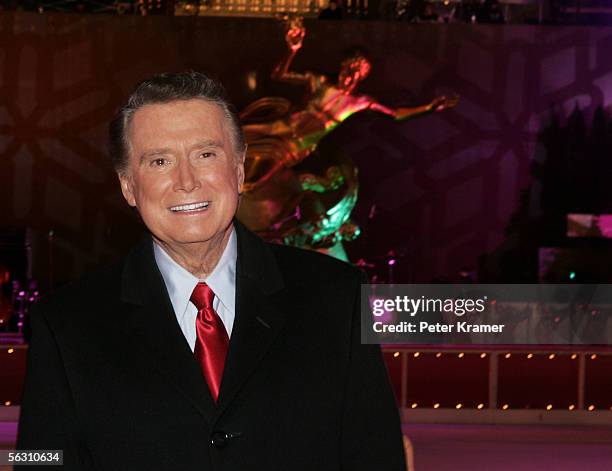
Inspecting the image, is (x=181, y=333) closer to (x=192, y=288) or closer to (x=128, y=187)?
(x=192, y=288)

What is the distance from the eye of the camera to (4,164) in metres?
11.2

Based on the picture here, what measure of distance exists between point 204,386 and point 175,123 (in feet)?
1.07

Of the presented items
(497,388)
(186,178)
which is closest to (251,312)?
(186,178)

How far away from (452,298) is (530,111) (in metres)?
3.54

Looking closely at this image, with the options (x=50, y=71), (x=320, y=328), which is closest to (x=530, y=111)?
(x=50, y=71)

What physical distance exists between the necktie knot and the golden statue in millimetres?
8409

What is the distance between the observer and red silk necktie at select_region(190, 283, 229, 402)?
1.42 metres

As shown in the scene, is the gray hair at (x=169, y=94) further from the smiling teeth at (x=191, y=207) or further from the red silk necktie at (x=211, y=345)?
the red silk necktie at (x=211, y=345)

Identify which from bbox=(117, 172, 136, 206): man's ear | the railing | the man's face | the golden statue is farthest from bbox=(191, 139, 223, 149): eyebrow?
the golden statue

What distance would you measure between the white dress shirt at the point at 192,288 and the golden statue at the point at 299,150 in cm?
837

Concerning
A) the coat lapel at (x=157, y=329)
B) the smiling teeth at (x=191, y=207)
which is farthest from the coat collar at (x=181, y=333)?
the smiling teeth at (x=191, y=207)

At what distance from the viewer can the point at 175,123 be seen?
140 centimetres

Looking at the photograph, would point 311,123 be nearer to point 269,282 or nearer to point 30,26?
point 30,26

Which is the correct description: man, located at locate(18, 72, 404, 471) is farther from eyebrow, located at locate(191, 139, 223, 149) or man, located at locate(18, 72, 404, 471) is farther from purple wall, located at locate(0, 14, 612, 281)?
purple wall, located at locate(0, 14, 612, 281)
